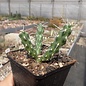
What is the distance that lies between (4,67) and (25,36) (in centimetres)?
201

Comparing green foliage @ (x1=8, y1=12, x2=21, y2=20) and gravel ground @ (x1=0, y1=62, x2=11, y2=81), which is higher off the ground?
green foliage @ (x1=8, y1=12, x2=21, y2=20)

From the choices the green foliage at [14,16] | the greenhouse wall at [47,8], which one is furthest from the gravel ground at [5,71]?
the green foliage at [14,16]

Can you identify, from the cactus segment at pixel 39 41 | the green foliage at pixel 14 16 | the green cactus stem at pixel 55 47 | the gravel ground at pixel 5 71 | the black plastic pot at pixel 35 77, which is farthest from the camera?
the green foliage at pixel 14 16

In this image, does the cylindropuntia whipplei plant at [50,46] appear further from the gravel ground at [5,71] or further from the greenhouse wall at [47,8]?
the greenhouse wall at [47,8]

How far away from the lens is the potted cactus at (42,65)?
1025mm

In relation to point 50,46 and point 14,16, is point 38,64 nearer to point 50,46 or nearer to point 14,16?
point 50,46

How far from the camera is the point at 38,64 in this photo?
111 centimetres

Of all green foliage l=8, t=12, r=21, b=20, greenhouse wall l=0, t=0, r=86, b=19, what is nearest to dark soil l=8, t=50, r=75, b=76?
greenhouse wall l=0, t=0, r=86, b=19

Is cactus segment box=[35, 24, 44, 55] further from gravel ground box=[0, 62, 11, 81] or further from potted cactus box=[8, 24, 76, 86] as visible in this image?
gravel ground box=[0, 62, 11, 81]

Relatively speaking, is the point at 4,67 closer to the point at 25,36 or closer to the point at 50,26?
the point at 25,36

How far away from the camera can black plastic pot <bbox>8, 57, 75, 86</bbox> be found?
100 cm

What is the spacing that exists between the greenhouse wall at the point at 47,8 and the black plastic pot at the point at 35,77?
5.57m

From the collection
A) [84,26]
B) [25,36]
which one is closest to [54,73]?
[25,36]

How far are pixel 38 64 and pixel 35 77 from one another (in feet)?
0.48
